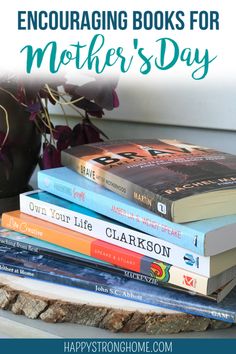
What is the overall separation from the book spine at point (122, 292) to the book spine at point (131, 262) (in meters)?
0.02

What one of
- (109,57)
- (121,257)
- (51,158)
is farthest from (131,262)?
(109,57)

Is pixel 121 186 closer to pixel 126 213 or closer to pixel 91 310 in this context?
pixel 126 213

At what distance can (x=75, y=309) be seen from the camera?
0.60 metres

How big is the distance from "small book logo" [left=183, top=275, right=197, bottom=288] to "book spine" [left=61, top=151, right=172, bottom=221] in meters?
0.07

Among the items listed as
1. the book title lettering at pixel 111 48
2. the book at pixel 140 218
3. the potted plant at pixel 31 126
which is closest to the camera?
the book at pixel 140 218

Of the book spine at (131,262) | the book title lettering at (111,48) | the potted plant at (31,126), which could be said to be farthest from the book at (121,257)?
the book title lettering at (111,48)

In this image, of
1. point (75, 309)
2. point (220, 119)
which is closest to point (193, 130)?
point (220, 119)

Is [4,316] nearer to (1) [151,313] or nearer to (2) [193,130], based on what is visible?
(1) [151,313]

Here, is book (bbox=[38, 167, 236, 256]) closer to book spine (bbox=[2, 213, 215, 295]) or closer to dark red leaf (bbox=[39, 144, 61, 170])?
book spine (bbox=[2, 213, 215, 295])

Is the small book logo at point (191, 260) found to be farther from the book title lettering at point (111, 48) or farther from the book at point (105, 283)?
the book title lettering at point (111, 48)

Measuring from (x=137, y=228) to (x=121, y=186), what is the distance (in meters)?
0.06

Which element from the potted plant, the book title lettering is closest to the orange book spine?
the potted plant

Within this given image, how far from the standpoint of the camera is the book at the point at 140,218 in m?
0.55
